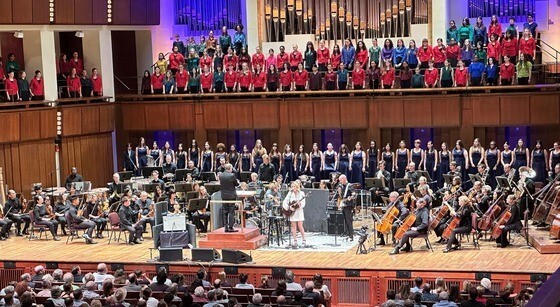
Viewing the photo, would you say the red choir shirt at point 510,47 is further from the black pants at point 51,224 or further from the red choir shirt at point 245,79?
the black pants at point 51,224

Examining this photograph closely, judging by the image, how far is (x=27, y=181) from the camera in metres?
21.2

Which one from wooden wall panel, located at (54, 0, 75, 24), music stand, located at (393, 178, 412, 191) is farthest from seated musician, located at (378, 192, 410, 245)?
wooden wall panel, located at (54, 0, 75, 24)

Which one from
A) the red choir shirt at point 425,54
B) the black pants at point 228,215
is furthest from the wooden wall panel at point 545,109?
the black pants at point 228,215

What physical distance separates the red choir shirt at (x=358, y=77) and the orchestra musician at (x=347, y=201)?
20.6 feet

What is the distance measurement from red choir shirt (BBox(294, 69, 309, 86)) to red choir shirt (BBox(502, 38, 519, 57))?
202 inches

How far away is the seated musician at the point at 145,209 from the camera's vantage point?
54.2 feet

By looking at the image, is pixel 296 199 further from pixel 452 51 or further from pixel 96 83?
pixel 96 83

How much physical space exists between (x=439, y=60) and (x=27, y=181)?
11.1 metres

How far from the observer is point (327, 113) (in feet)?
73.4

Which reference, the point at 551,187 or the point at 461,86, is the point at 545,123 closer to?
the point at 461,86

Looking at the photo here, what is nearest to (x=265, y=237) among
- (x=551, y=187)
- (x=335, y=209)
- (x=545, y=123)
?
(x=335, y=209)

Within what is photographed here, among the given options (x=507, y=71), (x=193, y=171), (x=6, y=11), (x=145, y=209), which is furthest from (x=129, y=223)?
(x=507, y=71)

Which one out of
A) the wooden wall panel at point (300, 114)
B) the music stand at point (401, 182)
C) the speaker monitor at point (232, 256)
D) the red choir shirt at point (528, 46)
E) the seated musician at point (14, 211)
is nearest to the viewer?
the speaker monitor at point (232, 256)

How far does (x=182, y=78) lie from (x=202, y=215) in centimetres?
729
